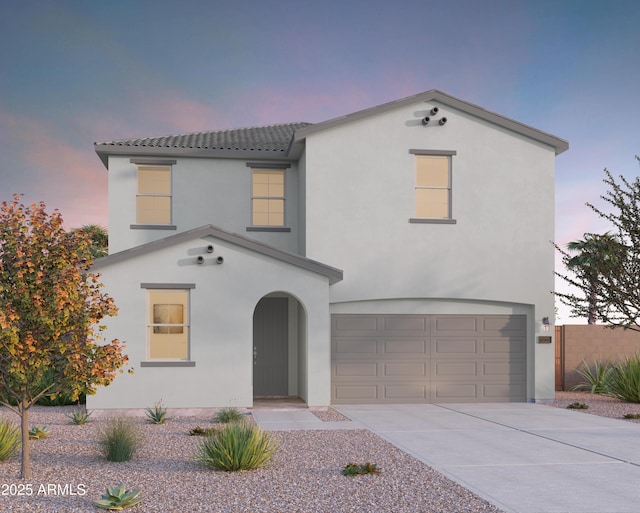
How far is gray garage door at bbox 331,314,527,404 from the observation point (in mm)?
17875

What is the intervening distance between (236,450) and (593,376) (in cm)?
1569

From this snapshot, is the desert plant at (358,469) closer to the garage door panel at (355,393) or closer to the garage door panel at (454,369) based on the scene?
the garage door panel at (355,393)

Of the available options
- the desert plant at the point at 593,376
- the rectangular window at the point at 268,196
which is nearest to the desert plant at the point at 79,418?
the rectangular window at the point at 268,196

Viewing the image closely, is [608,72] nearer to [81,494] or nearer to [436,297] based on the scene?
[436,297]

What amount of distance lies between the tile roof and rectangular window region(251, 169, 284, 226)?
79 cm

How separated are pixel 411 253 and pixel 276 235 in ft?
13.2

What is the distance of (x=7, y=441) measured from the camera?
1009cm

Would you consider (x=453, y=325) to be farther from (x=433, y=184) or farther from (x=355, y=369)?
(x=433, y=184)

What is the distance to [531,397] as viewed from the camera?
735 inches

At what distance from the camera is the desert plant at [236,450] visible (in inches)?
373

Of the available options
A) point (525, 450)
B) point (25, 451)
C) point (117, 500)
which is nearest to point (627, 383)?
point (525, 450)

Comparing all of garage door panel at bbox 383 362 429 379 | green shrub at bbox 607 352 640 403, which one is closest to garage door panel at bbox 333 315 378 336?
garage door panel at bbox 383 362 429 379

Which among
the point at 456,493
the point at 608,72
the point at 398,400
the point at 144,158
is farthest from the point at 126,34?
the point at 456,493

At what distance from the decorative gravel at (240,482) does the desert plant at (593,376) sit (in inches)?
466
